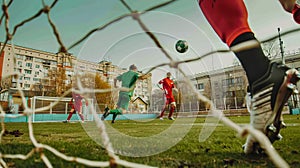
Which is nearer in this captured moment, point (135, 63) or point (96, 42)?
point (96, 42)

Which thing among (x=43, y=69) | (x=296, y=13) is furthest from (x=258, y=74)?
(x=43, y=69)

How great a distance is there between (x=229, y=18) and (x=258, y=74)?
0.32m

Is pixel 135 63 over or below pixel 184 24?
below

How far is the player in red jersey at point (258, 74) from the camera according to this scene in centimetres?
87

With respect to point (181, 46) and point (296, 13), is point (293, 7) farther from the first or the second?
point (181, 46)

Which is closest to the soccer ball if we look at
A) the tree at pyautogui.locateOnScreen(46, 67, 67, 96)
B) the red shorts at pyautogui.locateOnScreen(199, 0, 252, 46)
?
the red shorts at pyautogui.locateOnScreen(199, 0, 252, 46)

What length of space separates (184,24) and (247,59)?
0.68m

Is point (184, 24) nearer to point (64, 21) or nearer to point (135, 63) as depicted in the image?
point (135, 63)

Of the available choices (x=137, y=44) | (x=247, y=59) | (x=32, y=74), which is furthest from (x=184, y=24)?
(x=32, y=74)

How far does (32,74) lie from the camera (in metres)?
31.0

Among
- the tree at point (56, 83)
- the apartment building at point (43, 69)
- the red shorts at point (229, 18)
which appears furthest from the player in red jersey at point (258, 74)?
the tree at point (56, 83)

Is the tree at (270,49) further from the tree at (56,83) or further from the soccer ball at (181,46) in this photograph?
the tree at (56,83)

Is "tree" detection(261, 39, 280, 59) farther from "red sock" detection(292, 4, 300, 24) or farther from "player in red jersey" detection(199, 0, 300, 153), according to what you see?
"player in red jersey" detection(199, 0, 300, 153)

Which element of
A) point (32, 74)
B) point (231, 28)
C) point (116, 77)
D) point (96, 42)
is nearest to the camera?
point (231, 28)
